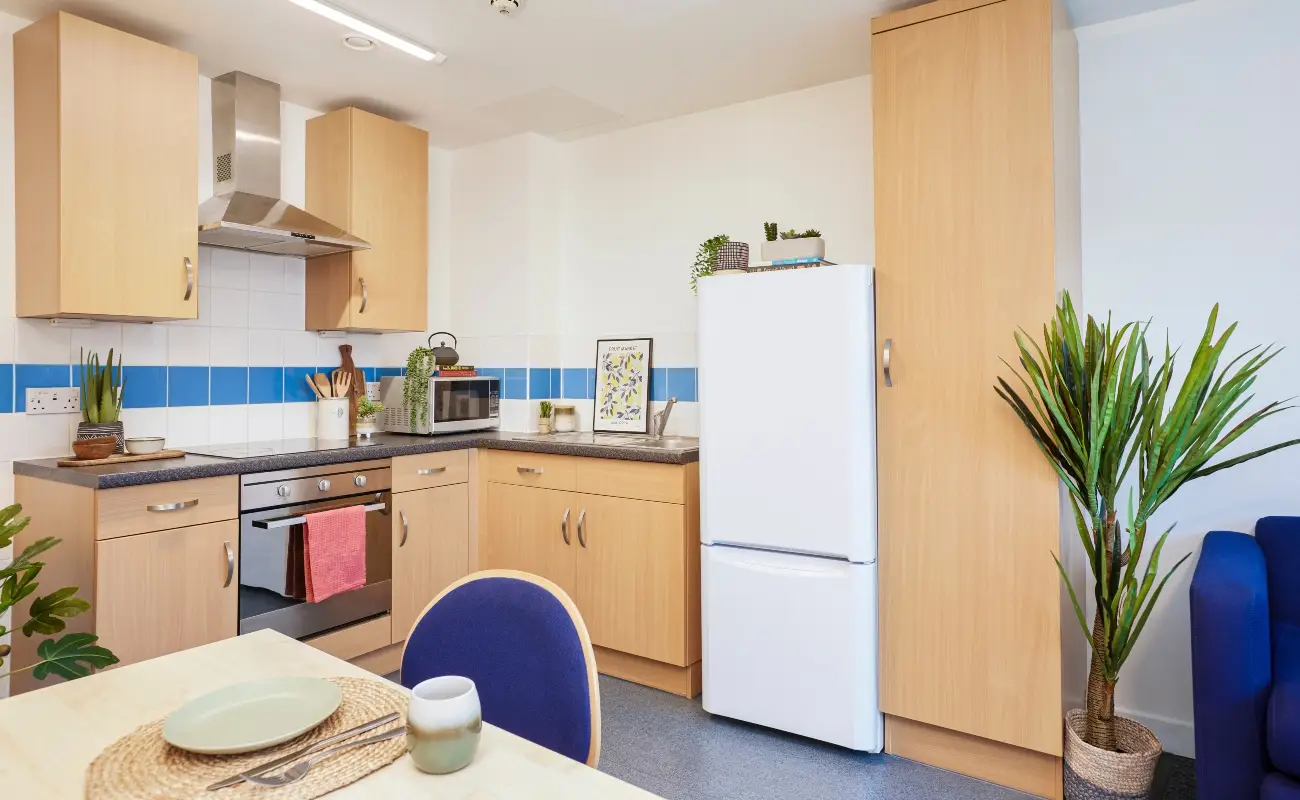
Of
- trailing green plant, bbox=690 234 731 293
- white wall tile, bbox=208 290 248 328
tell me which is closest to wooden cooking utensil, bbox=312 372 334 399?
white wall tile, bbox=208 290 248 328

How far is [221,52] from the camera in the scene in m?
2.97

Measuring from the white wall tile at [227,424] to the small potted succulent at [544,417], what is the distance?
1324mm

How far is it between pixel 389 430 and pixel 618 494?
1375 mm

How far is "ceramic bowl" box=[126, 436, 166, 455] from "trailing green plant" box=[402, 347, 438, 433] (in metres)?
1.06

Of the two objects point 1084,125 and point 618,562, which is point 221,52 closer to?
point 618,562

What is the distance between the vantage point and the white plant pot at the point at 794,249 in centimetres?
268

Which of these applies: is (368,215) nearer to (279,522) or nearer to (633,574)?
(279,522)

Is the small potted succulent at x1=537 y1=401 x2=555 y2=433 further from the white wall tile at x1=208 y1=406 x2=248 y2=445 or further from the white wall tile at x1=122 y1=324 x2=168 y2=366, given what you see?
the white wall tile at x1=122 y1=324 x2=168 y2=366

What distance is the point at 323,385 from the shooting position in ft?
11.9

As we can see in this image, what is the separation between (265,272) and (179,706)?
110 inches

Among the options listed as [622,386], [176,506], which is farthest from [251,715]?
[622,386]

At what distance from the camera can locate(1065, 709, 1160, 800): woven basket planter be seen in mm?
2072

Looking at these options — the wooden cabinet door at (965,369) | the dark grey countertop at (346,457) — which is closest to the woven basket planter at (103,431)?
the dark grey countertop at (346,457)

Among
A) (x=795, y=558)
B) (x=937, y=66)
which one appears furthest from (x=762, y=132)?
(x=795, y=558)
